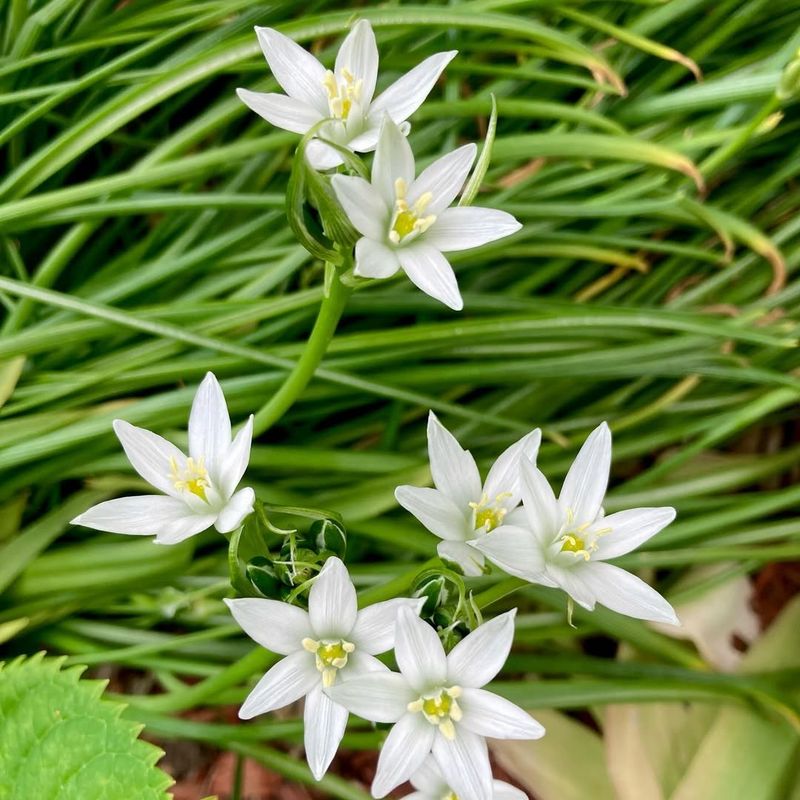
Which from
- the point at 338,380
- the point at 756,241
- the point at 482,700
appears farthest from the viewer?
the point at 756,241

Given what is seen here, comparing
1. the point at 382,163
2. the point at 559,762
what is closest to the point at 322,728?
the point at 382,163

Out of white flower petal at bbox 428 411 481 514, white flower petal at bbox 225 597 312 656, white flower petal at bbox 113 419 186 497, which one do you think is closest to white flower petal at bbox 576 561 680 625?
white flower petal at bbox 428 411 481 514

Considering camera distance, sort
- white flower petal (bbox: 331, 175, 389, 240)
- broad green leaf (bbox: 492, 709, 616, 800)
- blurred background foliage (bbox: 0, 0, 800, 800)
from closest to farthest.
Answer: white flower petal (bbox: 331, 175, 389, 240) < blurred background foliage (bbox: 0, 0, 800, 800) < broad green leaf (bbox: 492, 709, 616, 800)

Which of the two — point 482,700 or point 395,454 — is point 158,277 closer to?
point 395,454

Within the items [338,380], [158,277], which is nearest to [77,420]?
[158,277]

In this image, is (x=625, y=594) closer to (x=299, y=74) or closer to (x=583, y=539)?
(x=583, y=539)

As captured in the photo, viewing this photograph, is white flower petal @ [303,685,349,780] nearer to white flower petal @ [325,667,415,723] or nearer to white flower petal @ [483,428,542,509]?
white flower petal @ [325,667,415,723]

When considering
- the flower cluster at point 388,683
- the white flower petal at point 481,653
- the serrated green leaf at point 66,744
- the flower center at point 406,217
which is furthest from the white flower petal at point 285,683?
the flower center at point 406,217

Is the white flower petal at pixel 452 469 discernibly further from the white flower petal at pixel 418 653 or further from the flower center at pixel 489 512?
the white flower petal at pixel 418 653
